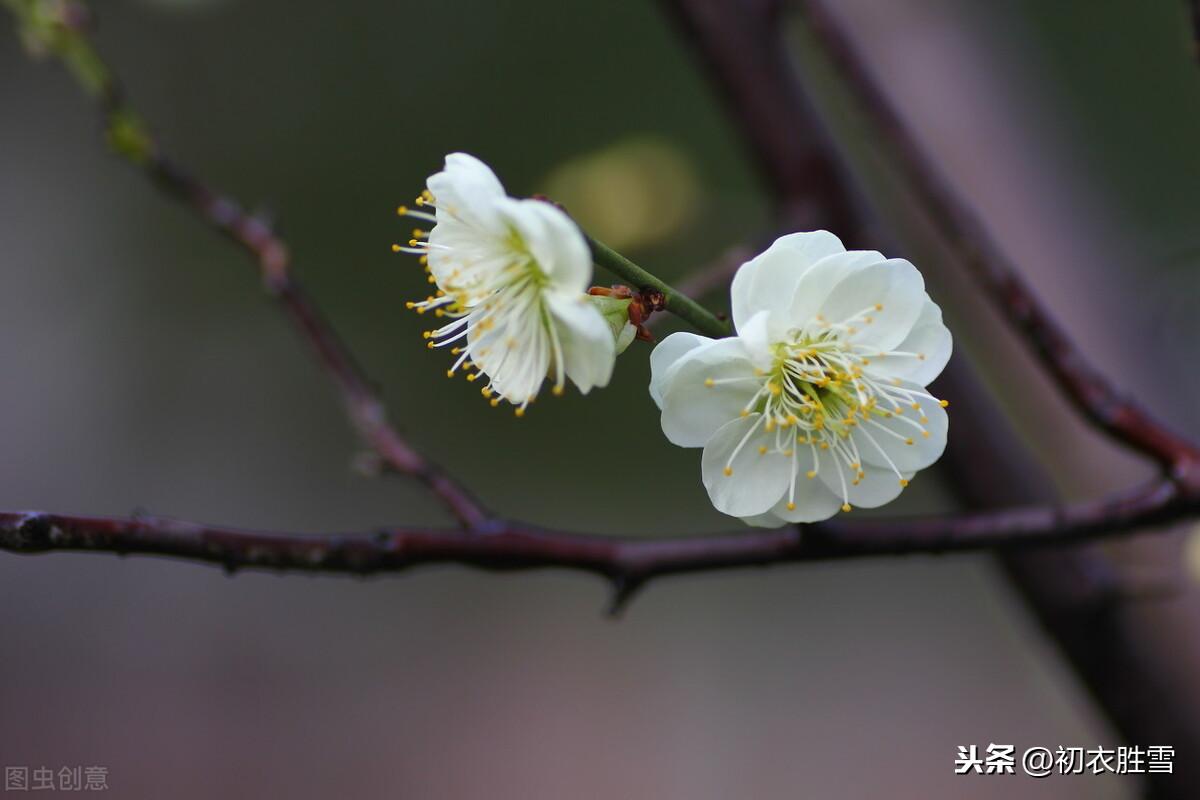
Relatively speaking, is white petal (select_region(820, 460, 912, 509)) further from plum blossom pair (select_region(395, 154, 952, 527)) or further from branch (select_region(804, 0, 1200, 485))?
branch (select_region(804, 0, 1200, 485))

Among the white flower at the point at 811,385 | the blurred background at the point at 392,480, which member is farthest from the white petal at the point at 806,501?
the blurred background at the point at 392,480

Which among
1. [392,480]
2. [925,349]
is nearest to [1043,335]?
[925,349]

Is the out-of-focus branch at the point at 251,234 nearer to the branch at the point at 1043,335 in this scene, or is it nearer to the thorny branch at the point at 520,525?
the thorny branch at the point at 520,525

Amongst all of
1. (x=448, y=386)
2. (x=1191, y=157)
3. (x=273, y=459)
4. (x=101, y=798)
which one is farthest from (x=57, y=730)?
(x=1191, y=157)

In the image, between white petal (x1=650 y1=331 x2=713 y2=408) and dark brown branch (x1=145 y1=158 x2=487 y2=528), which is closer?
white petal (x1=650 y1=331 x2=713 y2=408)

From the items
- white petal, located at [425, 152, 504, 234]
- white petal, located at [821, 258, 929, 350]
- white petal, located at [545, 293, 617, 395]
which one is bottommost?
white petal, located at [545, 293, 617, 395]

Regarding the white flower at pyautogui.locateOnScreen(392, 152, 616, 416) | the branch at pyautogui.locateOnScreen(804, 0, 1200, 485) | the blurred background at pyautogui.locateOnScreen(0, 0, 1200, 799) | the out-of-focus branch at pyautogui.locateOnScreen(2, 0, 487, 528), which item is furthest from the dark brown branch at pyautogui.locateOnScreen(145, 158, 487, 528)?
the blurred background at pyautogui.locateOnScreen(0, 0, 1200, 799)

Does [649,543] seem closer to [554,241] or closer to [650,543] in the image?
[650,543]
